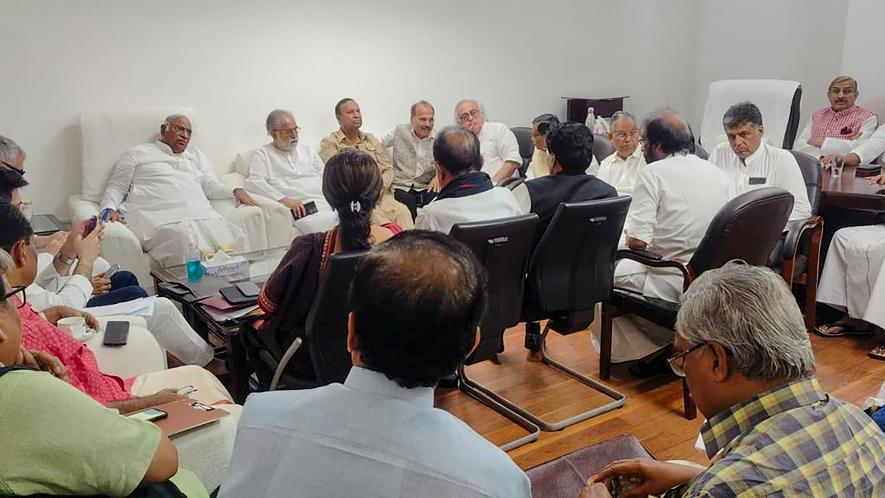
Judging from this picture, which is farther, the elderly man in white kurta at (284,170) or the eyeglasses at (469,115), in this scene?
the eyeglasses at (469,115)

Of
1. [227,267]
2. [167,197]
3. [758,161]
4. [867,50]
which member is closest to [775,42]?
[867,50]

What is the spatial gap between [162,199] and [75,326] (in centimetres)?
235

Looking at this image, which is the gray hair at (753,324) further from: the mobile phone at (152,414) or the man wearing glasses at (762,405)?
the mobile phone at (152,414)

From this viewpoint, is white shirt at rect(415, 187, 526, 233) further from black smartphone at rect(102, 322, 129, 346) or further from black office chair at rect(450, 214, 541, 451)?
black smartphone at rect(102, 322, 129, 346)

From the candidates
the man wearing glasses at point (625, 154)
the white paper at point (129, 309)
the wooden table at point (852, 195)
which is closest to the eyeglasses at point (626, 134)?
the man wearing glasses at point (625, 154)

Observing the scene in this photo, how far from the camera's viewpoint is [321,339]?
2.11m

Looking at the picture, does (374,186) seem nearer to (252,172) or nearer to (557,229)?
(557,229)

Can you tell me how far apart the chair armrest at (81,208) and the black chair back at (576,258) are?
2.93 meters

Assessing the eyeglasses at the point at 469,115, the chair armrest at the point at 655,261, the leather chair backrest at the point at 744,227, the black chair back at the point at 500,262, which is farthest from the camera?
the eyeglasses at the point at 469,115

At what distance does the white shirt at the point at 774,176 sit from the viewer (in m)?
3.47

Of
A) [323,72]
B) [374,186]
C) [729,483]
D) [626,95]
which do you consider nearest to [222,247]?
[374,186]

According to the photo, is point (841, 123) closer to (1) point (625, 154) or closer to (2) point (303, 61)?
(1) point (625, 154)

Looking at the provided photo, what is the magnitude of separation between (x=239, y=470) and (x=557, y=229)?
6.02 feet

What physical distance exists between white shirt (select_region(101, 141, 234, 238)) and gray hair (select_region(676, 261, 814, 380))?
378 cm
